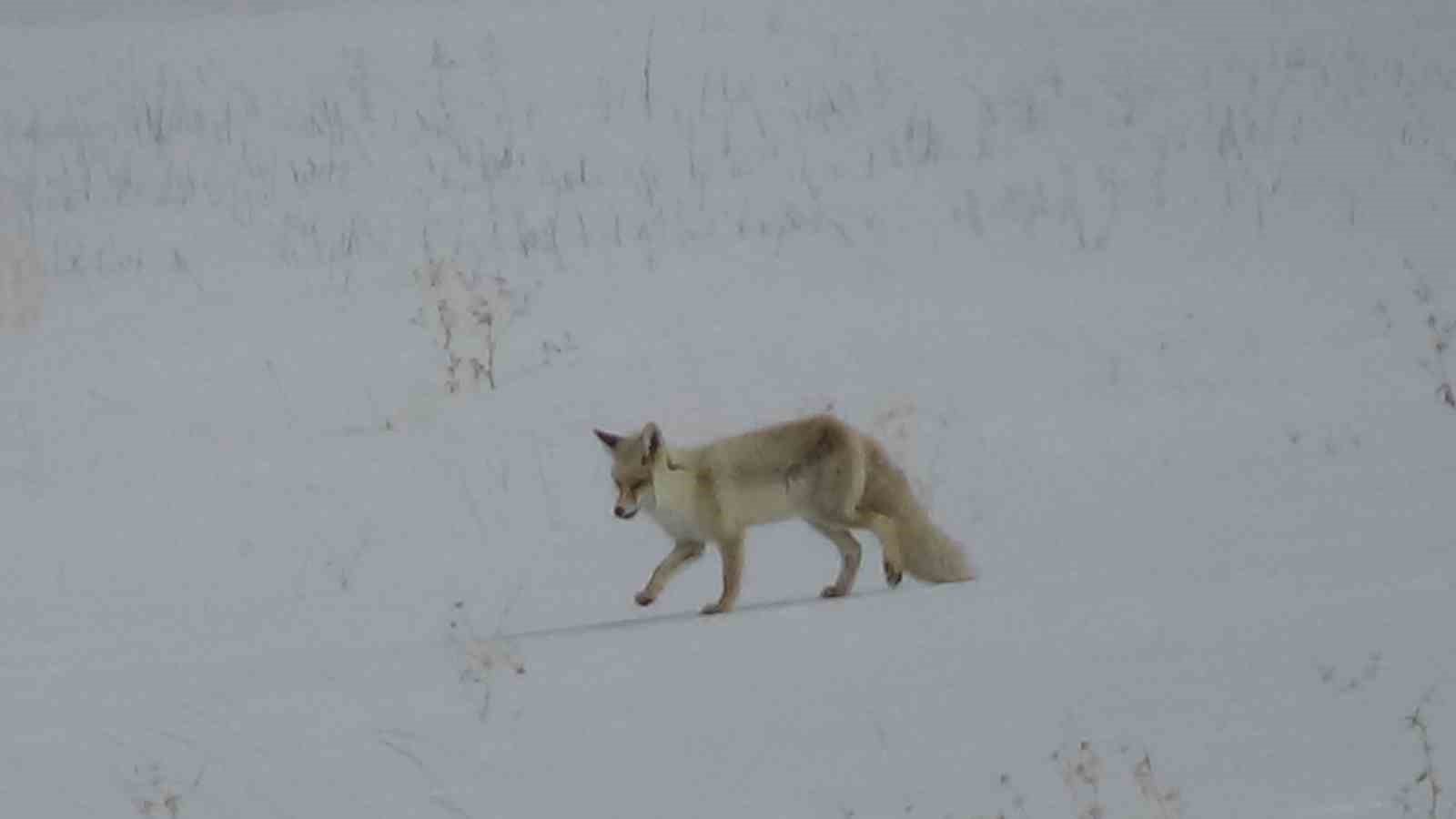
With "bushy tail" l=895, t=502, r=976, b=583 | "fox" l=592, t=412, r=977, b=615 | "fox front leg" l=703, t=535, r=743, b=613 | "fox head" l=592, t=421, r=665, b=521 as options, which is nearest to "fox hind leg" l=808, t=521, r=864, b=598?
"fox" l=592, t=412, r=977, b=615

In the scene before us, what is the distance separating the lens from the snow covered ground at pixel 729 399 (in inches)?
233

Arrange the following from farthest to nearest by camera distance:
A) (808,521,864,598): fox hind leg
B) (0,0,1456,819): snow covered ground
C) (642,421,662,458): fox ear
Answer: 1. (808,521,864,598): fox hind leg
2. (642,421,662,458): fox ear
3. (0,0,1456,819): snow covered ground

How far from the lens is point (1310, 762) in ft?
17.9

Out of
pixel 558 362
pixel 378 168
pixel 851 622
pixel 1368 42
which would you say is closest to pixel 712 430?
pixel 558 362

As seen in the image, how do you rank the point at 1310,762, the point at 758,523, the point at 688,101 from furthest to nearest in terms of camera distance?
the point at 688,101, the point at 758,523, the point at 1310,762

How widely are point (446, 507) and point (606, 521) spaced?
563 mm

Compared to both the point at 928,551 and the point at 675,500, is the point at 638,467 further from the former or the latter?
the point at 928,551

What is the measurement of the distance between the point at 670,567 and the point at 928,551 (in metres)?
0.72

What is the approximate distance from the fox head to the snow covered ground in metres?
0.35

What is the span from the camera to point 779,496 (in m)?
7.25

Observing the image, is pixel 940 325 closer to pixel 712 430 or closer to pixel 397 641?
pixel 712 430

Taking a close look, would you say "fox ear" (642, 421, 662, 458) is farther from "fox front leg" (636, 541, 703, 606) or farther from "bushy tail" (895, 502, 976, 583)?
"bushy tail" (895, 502, 976, 583)

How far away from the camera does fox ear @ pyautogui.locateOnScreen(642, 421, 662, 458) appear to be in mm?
7117

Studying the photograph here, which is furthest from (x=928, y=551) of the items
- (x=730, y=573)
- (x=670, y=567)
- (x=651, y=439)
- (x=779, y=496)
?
(x=651, y=439)
